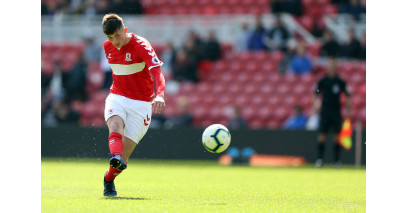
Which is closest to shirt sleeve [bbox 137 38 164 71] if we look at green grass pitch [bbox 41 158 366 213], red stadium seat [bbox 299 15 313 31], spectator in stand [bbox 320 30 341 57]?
green grass pitch [bbox 41 158 366 213]

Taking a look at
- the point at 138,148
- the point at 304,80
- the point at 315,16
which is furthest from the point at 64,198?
the point at 315,16

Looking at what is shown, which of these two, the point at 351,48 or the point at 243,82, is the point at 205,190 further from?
Result: the point at 243,82

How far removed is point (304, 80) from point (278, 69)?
89 cm

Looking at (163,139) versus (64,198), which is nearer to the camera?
(64,198)

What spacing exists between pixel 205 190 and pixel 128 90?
173 centimetres

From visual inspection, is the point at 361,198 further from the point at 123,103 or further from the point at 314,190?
the point at 123,103

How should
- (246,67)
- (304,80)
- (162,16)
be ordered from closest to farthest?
(304,80)
(246,67)
(162,16)

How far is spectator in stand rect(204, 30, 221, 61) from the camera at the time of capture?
60.3 ft

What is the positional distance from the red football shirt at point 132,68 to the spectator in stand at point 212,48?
10.4m

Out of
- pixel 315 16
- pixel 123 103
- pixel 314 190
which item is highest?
pixel 315 16

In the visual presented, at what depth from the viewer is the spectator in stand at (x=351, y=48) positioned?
16516 millimetres
